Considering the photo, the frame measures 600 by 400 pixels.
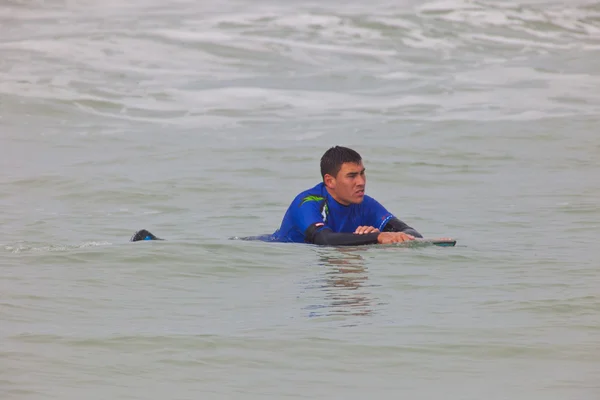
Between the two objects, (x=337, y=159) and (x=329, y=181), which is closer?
(x=337, y=159)

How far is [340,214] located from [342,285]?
6.74ft

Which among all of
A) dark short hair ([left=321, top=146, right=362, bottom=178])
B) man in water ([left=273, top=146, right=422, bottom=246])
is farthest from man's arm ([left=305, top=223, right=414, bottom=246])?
dark short hair ([left=321, top=146, right=362, bottom=178])

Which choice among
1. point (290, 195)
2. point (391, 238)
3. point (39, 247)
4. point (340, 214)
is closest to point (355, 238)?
point (391, 238)

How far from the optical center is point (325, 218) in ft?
33.6

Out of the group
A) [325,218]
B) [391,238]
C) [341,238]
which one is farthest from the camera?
[325,218]

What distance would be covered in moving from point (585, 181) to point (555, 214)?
3.39 meters

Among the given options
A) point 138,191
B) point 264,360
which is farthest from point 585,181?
point 264,360

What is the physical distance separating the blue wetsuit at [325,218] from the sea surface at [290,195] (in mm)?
259

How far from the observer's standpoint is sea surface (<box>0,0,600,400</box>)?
5918 millimetres

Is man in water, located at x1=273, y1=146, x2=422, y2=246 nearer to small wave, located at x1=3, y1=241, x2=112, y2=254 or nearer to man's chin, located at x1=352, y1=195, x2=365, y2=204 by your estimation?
man's chin, located at x1=352, y1=195, x2=365, y2=204

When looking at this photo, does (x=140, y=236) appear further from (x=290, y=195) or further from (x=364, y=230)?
(x=290, y=195)

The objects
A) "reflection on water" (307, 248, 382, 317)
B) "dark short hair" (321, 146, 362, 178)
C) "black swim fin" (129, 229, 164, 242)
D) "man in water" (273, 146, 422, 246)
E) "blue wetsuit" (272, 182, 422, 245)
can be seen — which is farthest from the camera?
"black swim fin" (129, 229, 164, 242)

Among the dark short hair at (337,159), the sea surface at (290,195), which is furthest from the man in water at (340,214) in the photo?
the sea surface at (290,195)

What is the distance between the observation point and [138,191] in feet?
53.4
